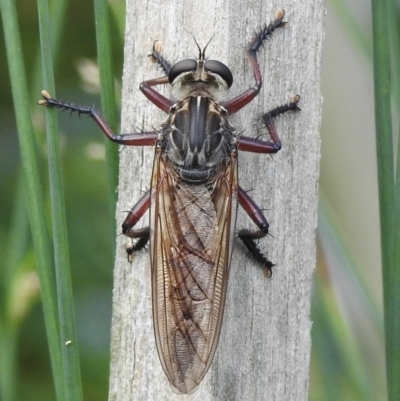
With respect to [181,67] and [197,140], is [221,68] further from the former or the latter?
[197,140]

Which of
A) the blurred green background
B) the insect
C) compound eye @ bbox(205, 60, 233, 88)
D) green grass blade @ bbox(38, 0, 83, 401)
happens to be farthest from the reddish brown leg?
the blurred green background

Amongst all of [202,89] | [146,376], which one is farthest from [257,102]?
[146,376]

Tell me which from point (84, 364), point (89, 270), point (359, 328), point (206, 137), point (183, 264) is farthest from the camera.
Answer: point (359, 328)

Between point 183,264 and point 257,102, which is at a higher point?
point 257,102

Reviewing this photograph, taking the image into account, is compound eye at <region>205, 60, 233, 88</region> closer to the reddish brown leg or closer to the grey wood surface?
the grey wood surface

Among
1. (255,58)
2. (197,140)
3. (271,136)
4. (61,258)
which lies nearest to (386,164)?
(271,136)

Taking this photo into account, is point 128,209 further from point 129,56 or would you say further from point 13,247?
point 13,247
